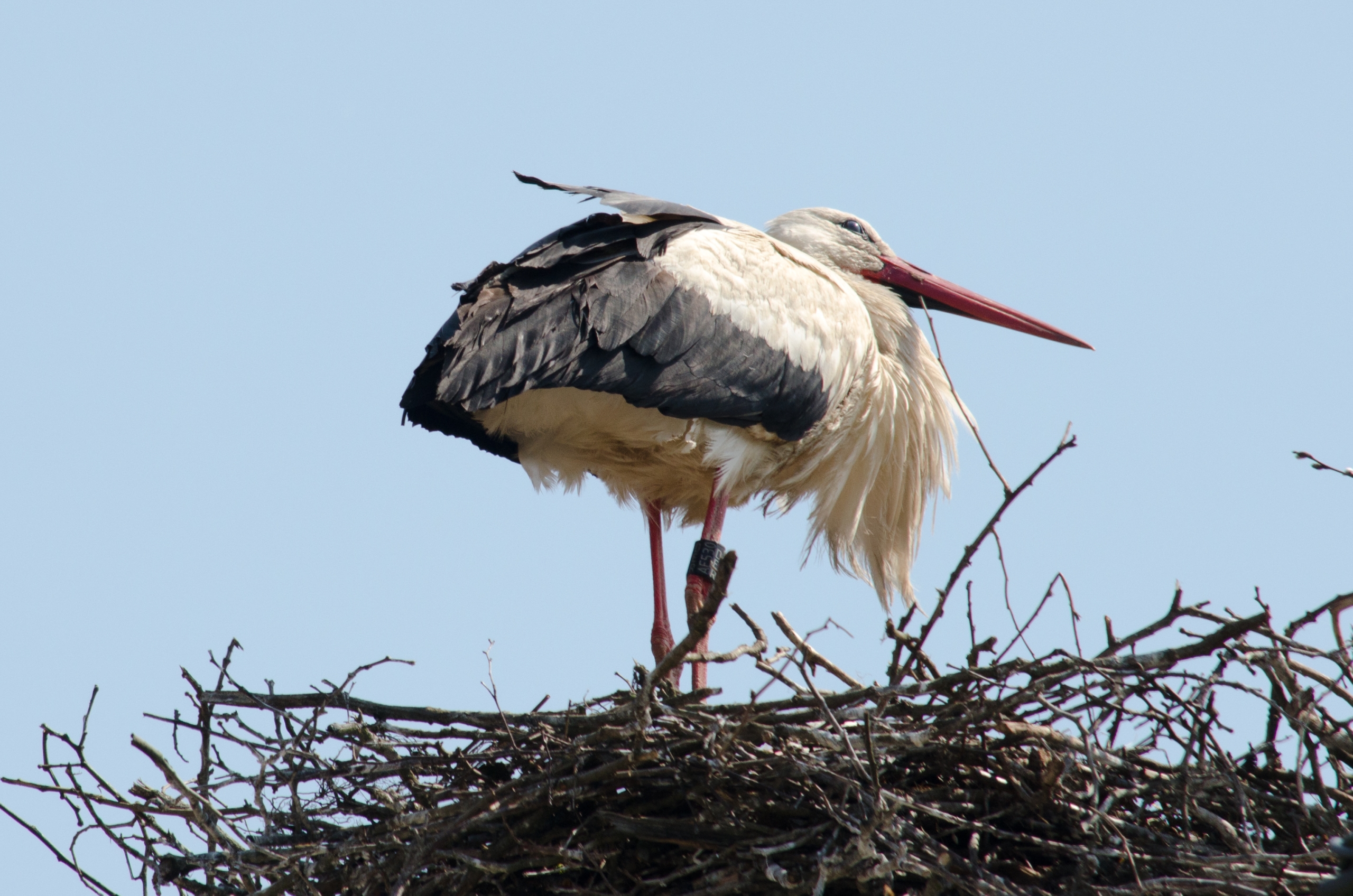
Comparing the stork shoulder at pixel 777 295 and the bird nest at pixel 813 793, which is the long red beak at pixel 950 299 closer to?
the stork shoulder at pixel 777 295

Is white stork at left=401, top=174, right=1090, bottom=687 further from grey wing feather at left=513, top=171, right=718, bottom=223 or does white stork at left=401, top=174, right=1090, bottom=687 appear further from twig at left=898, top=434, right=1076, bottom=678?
twig at left=898, top=434, right=1076, bottom=678

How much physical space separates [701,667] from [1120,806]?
5.68 feet

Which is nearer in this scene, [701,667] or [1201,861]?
[1201,861]

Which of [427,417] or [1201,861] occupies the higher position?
[427,417]

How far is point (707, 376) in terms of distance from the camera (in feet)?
15.1

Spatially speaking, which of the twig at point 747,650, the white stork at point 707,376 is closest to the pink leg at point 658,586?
the white stork at point 707,376

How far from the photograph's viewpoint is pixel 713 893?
10.8 feet

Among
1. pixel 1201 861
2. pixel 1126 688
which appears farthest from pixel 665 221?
pixel 1201 861

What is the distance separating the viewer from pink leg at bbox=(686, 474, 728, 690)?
190 inches

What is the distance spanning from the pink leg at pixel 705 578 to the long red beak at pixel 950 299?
121 cm

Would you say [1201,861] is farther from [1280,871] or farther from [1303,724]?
[1303,724]

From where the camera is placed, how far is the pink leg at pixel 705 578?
482cm

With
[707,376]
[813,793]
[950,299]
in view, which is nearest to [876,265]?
[950,299]

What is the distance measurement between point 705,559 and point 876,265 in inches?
56.1
